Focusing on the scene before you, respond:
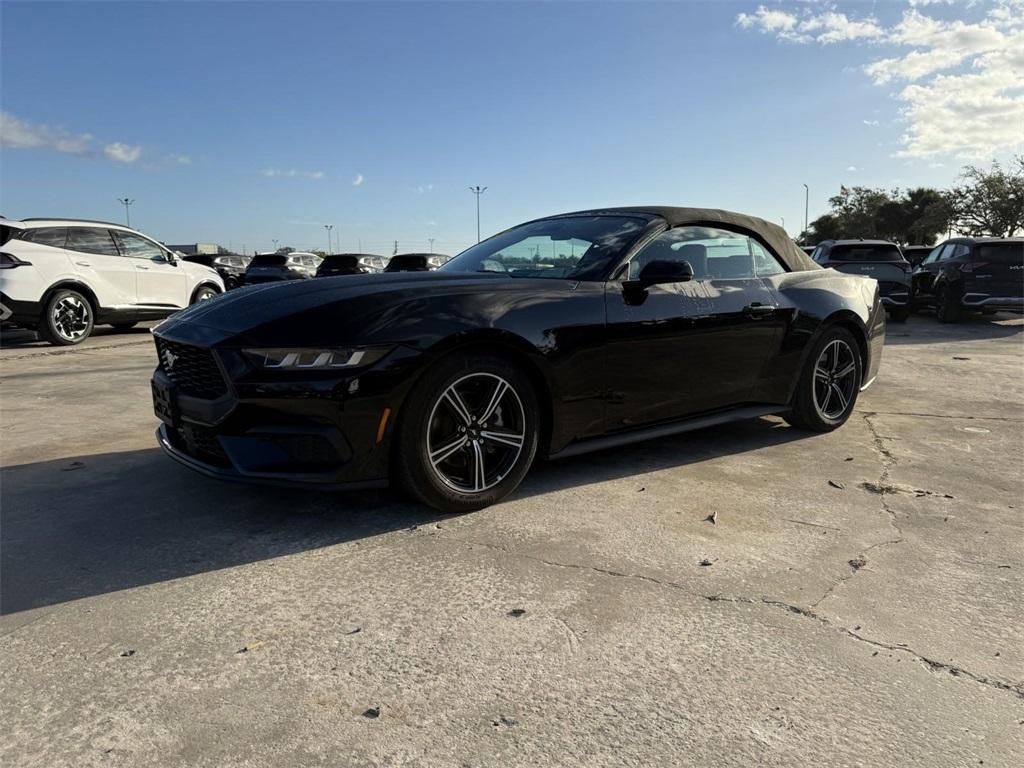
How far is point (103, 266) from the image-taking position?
1016 centimetres

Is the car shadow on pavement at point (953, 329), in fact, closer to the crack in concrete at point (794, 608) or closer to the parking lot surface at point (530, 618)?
the parking lot surface at point (530, 618)

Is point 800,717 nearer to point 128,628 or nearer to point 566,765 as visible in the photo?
point 566,765

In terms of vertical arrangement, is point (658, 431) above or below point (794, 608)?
above

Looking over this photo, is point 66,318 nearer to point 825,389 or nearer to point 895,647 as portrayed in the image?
point 825,389

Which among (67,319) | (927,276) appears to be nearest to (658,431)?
(67,319)

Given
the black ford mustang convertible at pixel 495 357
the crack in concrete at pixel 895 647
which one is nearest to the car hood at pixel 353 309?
the black ford mustang convertible at pixel 495 357

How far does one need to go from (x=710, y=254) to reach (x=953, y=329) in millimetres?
10522

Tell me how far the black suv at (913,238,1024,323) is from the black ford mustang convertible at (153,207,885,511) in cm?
1009

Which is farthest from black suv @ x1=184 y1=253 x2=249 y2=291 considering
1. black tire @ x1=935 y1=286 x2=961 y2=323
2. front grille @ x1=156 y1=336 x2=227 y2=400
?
front grille @ x1=156 y1=336 x2=227 y2=400

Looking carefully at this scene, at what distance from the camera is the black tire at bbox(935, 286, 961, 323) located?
13117mm

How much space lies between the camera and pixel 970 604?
256cm

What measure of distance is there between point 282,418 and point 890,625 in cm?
237

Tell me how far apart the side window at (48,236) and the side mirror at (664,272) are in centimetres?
906

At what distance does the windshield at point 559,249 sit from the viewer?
3854mm
